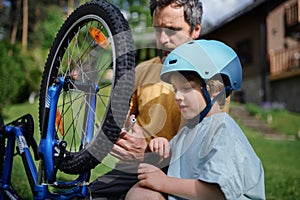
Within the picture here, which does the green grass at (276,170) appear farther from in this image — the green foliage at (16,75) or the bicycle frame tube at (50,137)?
the green foliage at (16,75)

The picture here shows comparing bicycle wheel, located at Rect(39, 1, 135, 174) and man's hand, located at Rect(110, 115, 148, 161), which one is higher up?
bicycle wheel, located at Rect(39, 1, 135, 174)

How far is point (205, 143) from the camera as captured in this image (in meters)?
1.45

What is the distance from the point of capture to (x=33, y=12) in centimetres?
2895

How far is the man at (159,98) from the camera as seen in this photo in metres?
1.92

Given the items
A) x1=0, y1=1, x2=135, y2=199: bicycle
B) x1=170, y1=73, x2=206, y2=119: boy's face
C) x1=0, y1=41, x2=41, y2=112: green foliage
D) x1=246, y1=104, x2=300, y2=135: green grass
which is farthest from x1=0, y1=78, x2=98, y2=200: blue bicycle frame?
x1=246, y1=104, x2=300, y2=135: green grass

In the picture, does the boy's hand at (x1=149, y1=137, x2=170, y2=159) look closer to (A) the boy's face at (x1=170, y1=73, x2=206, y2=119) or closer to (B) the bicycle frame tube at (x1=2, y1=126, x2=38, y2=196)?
(A) the boy's face at (x1=170, y1=73, x2=206, y2=119)

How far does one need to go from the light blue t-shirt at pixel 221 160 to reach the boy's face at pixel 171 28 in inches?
22.6

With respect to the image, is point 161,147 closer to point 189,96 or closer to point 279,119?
point 189,96

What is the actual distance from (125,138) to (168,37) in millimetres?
573

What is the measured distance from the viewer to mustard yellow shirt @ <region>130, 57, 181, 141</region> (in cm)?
193

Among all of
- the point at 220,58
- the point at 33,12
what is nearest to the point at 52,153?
the point at 220,58

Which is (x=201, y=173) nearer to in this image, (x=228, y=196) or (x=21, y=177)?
(x=228, y=196)

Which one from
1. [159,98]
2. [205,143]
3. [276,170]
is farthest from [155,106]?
[276,170]

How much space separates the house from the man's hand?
13.4m
